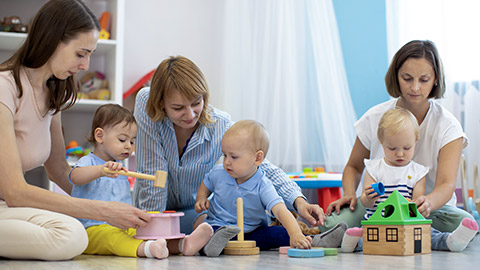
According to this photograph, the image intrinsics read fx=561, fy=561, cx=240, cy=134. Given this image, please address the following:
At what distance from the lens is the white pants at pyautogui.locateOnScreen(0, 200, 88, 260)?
1.43 metres

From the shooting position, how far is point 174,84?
175 cm

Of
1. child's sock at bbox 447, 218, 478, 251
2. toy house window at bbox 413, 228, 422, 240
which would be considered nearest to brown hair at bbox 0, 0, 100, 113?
toy house window at bbox 413, 228, 422, 240

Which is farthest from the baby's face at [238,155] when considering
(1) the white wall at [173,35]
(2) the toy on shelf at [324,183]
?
(1) the white wall at [173,35]

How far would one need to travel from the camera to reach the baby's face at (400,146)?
1.84 metres

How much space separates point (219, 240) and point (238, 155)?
0.32m

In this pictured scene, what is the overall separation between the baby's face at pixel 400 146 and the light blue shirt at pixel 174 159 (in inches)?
13.1

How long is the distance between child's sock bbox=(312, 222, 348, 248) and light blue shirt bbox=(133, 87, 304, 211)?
19cm

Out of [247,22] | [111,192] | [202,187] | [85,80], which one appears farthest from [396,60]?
[85,80]

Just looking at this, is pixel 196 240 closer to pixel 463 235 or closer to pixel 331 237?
pixel 331 237

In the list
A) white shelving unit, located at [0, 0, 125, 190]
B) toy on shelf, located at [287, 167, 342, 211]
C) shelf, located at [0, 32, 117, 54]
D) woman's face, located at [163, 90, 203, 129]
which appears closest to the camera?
woman's face, located at [163, 90, 203, 129]

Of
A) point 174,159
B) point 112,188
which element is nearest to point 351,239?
point 174,159

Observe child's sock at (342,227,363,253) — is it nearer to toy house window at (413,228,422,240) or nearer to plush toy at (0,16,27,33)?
toy house window at (413,228,422,240)

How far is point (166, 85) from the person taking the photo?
1763mm

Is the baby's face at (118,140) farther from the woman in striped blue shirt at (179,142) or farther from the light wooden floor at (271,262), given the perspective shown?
the light wooden floor at (271,262)
